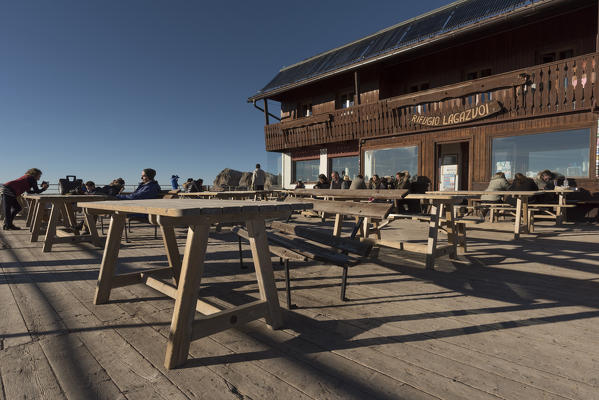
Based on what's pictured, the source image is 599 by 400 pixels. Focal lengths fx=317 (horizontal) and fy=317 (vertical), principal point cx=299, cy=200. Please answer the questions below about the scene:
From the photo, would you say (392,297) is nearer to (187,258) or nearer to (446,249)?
(446,249)

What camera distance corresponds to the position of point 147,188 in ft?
15.0

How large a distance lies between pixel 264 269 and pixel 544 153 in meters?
9.59

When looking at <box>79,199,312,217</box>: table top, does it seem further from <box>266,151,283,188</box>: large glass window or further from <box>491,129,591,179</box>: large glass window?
<box>266,151,283,188</box>: large glass window

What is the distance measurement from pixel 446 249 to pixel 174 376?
3095mm

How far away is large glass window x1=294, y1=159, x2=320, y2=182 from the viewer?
1524 cm

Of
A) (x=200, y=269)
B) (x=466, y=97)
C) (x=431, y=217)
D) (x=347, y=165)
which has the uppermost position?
(x=466, y=97)

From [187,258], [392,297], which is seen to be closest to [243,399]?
[187,258]

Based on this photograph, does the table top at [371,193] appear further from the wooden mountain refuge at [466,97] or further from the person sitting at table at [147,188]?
the wooden mountain refuge at [466,97]

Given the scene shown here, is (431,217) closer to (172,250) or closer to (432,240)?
(432,240)

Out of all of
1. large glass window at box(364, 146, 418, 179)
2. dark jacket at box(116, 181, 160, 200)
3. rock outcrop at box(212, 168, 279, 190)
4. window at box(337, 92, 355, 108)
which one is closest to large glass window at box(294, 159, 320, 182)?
window at box(337, 92, 355, 108)

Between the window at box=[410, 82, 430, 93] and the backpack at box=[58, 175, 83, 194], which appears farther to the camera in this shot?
the window at box=[410, 82, 430, 93]

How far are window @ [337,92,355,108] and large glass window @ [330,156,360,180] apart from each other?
238 cm

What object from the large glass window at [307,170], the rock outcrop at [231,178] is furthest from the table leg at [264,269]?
the rock outcrop at [231,178]

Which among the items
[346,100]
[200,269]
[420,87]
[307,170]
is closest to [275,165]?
[307,170]
